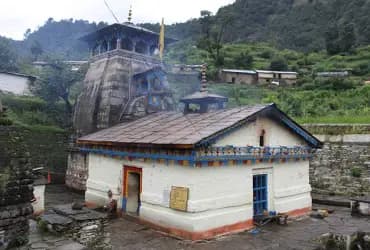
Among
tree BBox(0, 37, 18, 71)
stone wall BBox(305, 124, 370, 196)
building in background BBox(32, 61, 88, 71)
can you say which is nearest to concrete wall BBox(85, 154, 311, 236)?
stone wall BBox(305, 124, 370, 196)

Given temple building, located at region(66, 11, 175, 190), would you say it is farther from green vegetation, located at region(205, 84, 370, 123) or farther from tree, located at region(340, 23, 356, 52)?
tree, located at region(340, 23, 356, 52)

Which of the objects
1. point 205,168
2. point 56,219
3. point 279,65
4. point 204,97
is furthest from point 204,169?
point 279,65

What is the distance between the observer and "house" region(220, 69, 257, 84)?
44438 mm

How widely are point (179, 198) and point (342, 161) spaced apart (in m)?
10.6

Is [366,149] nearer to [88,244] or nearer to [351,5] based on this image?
[88,244]

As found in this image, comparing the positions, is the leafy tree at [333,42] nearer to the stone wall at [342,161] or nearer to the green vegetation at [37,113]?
the stone wall at [342,161]

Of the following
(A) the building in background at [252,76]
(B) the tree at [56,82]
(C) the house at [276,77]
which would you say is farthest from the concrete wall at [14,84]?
(C) the house at [276,77]

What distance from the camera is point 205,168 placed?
30.5 ft

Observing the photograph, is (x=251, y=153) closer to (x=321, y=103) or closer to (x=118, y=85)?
(x=118, y=85)

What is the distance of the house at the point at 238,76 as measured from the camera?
1750 inches

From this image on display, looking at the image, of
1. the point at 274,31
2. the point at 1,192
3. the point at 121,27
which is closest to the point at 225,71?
the point at 121,27

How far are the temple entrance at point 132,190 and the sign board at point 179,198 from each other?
227cm

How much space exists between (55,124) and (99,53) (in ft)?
27.1

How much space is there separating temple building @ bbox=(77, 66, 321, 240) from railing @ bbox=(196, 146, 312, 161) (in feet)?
0.10
